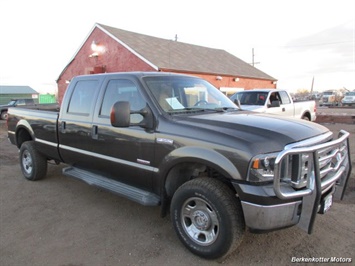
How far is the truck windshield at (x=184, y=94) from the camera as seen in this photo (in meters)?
3.69

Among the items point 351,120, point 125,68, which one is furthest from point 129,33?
point 351,120

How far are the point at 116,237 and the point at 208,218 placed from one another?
1245 mm

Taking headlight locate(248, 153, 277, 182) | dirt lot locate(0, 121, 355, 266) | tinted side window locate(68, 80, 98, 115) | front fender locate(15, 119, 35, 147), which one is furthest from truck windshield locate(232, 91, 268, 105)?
headlight locate(248, 153, 277, 182)

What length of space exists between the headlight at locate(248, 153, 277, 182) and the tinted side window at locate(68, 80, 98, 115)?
8.78 feet

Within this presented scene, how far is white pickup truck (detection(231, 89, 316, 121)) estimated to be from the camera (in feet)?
33.1

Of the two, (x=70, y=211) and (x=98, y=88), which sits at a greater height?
(x=98, y=88)

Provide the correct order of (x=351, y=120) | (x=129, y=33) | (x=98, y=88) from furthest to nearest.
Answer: (x=129, y=33), (x=351, y=120), (x=98, y=88)

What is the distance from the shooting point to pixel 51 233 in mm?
3676

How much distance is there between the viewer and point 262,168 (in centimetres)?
264

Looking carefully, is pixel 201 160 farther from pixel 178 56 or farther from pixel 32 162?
pixel 178 56

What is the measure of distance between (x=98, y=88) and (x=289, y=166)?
2.86 metres

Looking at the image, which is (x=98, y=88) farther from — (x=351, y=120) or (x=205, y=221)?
(x=351, y=120)

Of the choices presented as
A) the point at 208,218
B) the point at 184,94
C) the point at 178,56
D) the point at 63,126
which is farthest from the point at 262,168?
the point at 178,56

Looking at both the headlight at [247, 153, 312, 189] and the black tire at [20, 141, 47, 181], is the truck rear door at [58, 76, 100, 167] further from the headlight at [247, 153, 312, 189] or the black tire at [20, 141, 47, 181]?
the headlight at [247, 153, 312, 189]
